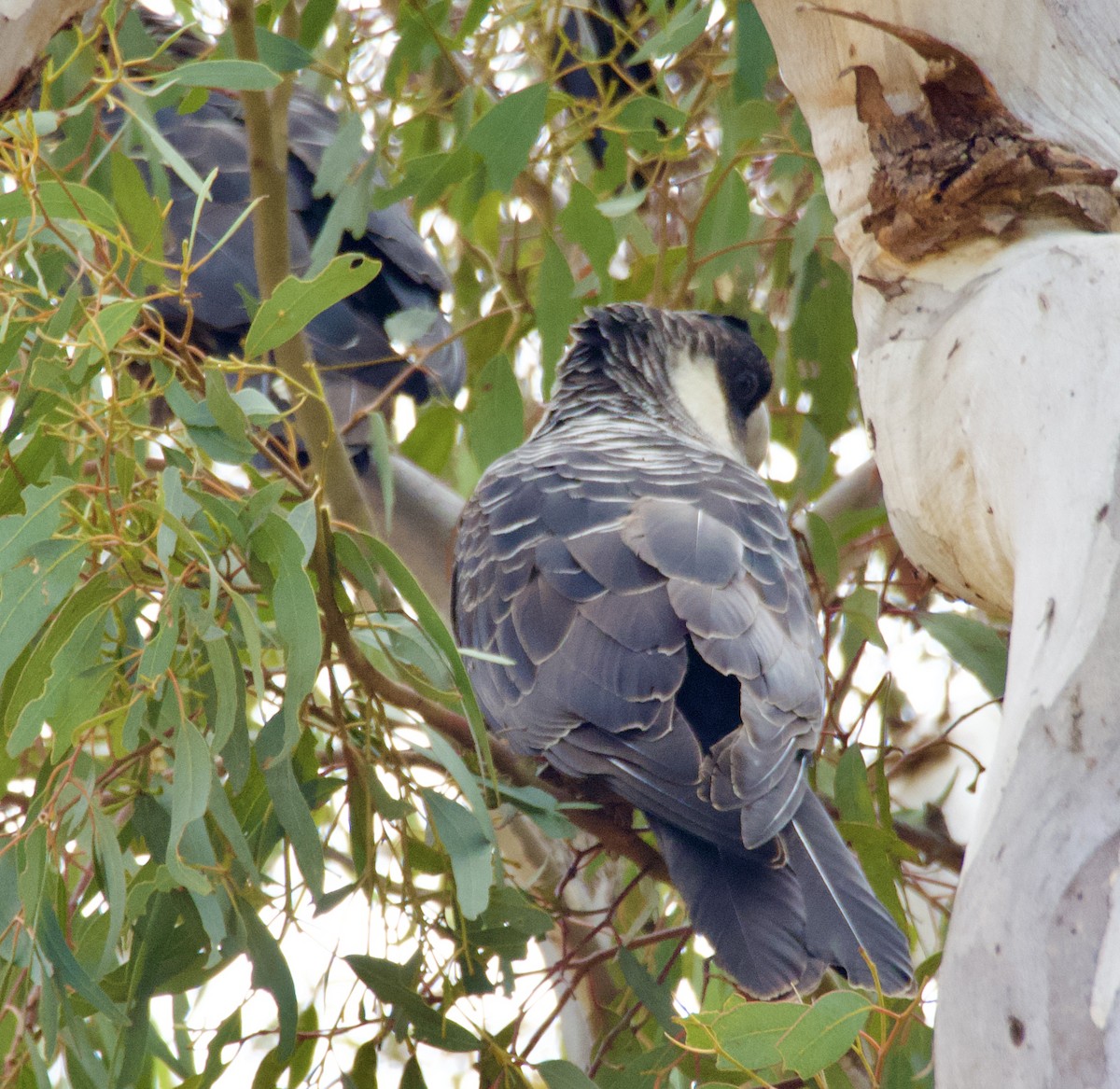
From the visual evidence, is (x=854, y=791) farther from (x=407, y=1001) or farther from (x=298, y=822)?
(x=298, y=822)

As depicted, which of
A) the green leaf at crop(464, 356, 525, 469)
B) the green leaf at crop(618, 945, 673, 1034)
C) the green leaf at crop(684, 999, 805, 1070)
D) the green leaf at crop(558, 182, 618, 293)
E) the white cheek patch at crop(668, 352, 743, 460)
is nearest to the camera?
the green leaf at crop(684, 999, 805, 1070)

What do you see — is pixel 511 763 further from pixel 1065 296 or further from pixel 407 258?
pixel 407 258

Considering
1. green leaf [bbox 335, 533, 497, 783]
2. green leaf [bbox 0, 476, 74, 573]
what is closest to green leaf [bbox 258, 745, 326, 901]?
green leaf [bbox 335, 533, 497, 783]

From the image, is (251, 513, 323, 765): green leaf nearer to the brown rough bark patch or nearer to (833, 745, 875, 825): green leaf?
the brown rough bark patch

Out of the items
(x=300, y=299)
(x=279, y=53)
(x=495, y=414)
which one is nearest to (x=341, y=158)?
(x=279, y=53)

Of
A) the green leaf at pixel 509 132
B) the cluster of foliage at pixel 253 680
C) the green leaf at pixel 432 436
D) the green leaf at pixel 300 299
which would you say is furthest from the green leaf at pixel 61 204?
the green leaf at pixel 432 436

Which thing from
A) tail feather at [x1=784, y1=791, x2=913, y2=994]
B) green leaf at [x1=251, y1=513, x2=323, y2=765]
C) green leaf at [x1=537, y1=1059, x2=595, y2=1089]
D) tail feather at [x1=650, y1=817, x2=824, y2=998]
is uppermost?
green leaf at [x1=251, y1=513, x2=323, y2=765]

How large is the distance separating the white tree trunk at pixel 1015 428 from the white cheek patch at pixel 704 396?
0.97m

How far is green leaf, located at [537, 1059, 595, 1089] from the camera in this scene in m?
1.32

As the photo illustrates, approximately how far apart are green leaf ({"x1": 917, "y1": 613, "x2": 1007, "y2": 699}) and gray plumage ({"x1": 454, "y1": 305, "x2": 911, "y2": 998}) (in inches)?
6.6

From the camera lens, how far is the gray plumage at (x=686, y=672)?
131cm

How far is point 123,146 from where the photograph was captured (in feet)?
→ 6.56

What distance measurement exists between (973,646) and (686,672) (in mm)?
403

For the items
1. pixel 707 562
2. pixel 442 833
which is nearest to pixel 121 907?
pixel 442 833
